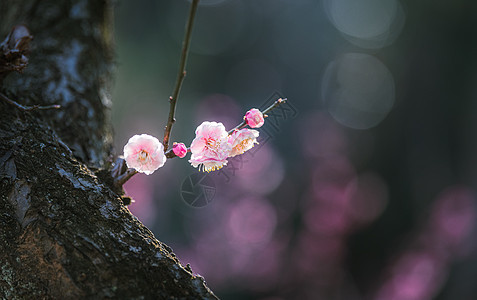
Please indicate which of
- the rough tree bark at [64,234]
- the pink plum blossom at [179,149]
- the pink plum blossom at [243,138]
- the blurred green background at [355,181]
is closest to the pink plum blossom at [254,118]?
the pink plum blossom at [243,138]

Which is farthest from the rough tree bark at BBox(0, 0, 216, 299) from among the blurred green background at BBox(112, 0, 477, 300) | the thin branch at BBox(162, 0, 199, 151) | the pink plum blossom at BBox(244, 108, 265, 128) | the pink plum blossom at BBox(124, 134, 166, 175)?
the blurred green background at BBox(112, 0, 477, 300)

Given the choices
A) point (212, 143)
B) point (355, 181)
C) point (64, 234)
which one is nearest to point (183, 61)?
point (212, 143)

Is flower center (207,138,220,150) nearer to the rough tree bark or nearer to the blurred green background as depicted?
the rough tree bark

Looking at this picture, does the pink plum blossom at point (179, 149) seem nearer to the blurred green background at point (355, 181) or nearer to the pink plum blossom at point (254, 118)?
the pink plum blossom at point (254, 118)

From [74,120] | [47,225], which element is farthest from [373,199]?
[47,225]

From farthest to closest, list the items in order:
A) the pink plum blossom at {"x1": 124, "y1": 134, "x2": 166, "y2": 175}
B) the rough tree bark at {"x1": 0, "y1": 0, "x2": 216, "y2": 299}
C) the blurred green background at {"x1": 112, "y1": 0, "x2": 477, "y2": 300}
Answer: the blurred green background at {"x1": 112, "y1": 0, "x2": 477, "y2": 300}, the pink plum blossom at {"x1": 124, "y1": 134, "x2": 166, "y2": 175}, the rough tree bark at {"x1": 0, "y1": 0, "x2": 216, "y2": 299}

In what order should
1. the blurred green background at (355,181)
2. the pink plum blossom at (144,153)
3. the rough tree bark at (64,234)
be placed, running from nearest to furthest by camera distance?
1. the rough tree bark at (64,234)
2. the pink plum blossom at (144,153)
3. the blurred green background at (355,181)
